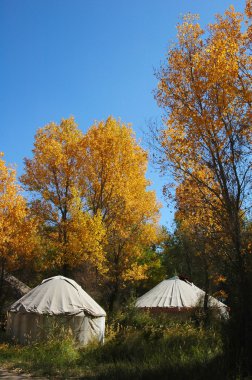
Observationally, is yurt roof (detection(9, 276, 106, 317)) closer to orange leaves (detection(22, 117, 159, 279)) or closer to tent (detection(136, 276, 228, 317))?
orange leaves (detection(22, 117, 159, 279))

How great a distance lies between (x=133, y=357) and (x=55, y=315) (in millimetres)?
5081

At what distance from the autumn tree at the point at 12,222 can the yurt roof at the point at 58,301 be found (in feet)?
15.6

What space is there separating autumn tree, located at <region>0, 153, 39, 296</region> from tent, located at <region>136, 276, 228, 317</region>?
22.9ft

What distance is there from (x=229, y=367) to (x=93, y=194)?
1683 cm

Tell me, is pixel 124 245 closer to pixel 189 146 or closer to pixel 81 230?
pixel 81 230

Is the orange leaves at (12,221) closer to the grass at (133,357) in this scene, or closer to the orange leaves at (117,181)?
the orange leaves at (117,181)

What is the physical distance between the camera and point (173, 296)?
2298 cm

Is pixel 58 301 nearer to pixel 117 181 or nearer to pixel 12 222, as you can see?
pixel 12 222

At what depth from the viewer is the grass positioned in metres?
7.80

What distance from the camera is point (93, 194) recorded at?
77.4ft

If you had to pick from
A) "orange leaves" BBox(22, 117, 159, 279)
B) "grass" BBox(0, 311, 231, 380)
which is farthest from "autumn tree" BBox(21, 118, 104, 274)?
"grass" BBox(0, 311, 231, 380)

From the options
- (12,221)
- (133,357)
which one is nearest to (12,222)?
(12,221)

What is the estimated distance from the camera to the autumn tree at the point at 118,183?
22578mm

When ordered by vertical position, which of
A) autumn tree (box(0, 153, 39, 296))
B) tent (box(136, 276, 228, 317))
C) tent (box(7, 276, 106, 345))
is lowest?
tent (box(7, 276, 106, 345))
